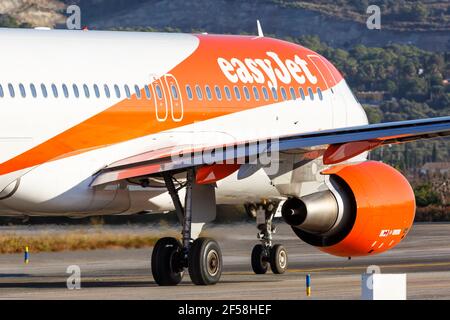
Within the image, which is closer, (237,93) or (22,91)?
(22,91)

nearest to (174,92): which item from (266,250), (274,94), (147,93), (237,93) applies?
→ (147,93)

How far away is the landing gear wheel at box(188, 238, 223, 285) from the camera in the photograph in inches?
1075

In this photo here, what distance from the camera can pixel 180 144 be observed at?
28.7 meters

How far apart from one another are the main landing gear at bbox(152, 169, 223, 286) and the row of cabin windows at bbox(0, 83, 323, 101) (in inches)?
73.0

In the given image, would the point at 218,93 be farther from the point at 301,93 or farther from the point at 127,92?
the point at 127,92

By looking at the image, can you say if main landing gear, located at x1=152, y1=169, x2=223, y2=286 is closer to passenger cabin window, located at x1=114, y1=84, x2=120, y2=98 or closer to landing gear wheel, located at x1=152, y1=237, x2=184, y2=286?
landing gear wheel, located at x1=152, y1=237, x2=184, y2=286

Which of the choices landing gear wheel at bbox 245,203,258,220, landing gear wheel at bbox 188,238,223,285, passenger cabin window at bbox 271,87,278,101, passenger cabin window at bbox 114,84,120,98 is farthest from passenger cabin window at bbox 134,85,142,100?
landing gear wheel at bbox 245,203,258,220

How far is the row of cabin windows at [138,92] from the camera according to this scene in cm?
2594

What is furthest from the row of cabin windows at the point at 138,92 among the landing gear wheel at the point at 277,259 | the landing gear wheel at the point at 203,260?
the landing gear wheel at the point at 277,259

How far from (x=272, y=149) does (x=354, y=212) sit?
246cm

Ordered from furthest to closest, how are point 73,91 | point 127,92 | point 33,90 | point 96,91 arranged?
point 127,92 < point 96,91 < point 73,91 < point 33,90

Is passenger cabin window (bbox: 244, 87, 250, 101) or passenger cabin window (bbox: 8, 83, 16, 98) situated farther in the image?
passenger cabin window (bbox: 244, 87, 250, 101)

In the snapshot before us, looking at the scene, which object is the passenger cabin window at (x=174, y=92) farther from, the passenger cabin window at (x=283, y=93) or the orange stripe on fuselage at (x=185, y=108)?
the passenger cabin window at (x=283, y=93)
